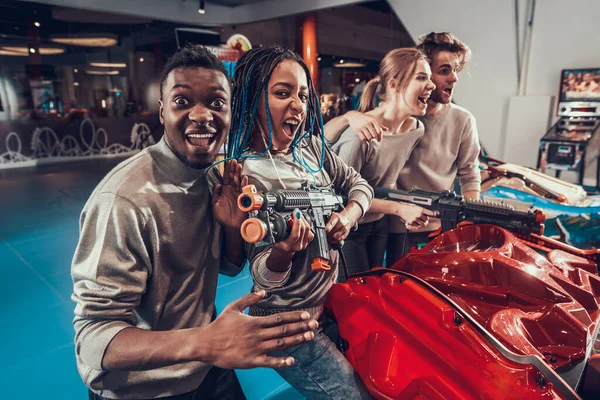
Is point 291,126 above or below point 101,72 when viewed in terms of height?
below

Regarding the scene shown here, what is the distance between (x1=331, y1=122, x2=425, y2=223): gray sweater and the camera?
146 centimetres

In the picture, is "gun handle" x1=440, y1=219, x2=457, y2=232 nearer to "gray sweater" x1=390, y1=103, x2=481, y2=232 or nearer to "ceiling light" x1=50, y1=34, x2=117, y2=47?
"gray sweater" x1=390, y1=103, x2=481, y2=232

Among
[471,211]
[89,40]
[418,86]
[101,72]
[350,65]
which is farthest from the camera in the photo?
[350,65]

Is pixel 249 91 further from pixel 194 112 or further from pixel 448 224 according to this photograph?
pixel 448 224

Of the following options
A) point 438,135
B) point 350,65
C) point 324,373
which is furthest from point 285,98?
point 350,65

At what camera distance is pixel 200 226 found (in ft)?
3.02

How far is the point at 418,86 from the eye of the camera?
1.48m

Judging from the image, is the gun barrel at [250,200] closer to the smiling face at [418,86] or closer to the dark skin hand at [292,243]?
the dark skin hand at [292,243]

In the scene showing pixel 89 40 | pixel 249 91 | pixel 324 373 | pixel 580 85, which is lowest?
pixel 324 373

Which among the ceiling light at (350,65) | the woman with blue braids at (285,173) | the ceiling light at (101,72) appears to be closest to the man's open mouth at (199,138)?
the woman with blue braids at (285,173)

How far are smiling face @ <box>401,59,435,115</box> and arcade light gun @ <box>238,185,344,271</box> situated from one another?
657 mm

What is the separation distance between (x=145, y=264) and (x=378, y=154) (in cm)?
101

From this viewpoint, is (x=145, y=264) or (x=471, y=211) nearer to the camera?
(x=145, y=264)

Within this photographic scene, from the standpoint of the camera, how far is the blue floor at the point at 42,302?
1.87m
